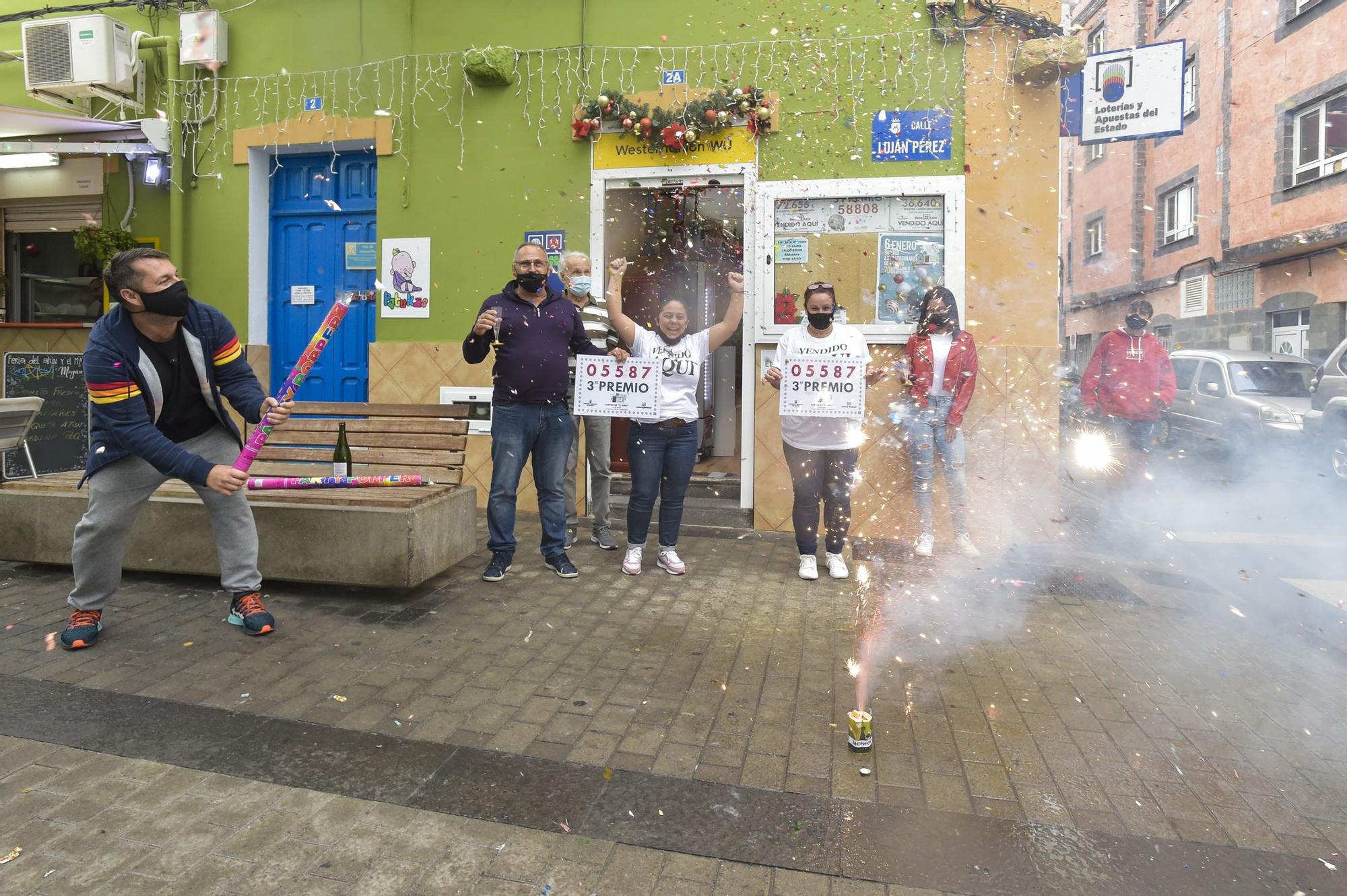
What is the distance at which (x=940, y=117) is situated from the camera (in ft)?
20.6

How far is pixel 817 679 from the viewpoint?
3.52 m

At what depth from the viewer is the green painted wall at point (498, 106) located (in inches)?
253

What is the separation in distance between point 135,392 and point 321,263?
506 centimetres

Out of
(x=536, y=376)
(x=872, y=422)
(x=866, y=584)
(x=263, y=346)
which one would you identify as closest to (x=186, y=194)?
(x=263, y=346)

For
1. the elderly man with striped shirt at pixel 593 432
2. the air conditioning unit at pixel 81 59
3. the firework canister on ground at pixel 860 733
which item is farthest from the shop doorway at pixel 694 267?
the air conditioning unit at pixel 81 59

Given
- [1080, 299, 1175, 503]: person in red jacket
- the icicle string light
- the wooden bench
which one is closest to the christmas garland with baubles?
the icicle string light

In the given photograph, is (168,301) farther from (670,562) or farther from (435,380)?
(435,380)

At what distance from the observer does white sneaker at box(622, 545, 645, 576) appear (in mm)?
5203

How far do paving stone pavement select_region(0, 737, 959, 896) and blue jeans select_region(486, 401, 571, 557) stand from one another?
8.53ft

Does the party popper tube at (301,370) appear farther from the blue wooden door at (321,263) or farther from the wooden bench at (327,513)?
the blue wooden door at (321,263)

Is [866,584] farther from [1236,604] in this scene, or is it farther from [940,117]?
[940,117]

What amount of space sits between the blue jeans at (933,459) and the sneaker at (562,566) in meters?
2.82

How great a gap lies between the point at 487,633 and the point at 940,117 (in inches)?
212

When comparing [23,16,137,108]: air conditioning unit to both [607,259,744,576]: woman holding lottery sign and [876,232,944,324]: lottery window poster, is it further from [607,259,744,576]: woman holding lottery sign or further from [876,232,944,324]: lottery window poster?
[876,232,944,324]: lottery window poster
